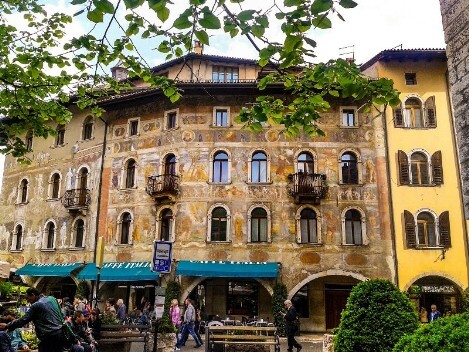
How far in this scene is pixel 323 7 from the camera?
3873mm

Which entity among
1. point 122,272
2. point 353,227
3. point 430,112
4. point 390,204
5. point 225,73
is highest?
point 225,73

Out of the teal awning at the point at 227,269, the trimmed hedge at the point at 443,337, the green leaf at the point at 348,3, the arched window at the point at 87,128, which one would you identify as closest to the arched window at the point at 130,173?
the arched window at the point at 87,128

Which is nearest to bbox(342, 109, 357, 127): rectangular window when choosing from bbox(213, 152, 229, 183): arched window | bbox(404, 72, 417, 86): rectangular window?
bbox(404, 72, 417, 86): rectangular window

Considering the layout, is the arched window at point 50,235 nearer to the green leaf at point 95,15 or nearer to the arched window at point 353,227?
the arched window at point 353,227

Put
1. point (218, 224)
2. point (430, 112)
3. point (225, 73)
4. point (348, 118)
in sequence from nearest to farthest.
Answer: point (218, 224) → point (430, 112) → point (348, 118) → point (225, 73)

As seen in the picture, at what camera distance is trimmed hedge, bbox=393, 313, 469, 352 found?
383cm

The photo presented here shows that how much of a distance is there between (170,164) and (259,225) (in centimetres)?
561

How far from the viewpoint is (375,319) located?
7629 millimetres

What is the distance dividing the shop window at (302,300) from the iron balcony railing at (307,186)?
450 centimetres

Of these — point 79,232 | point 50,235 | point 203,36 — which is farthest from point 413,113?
point 203,36

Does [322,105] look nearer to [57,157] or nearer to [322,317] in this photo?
[322,317]

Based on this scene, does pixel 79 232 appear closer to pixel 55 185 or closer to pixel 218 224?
pixel 55 185

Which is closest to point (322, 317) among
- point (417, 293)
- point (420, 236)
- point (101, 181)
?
point (417, 293)

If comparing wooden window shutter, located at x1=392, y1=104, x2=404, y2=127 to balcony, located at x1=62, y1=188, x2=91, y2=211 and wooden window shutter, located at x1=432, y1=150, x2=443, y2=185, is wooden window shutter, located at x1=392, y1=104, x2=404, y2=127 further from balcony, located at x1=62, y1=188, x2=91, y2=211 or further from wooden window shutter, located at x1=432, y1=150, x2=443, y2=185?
balcony, located at x1=62, y1=188, x2=91, y2=211
